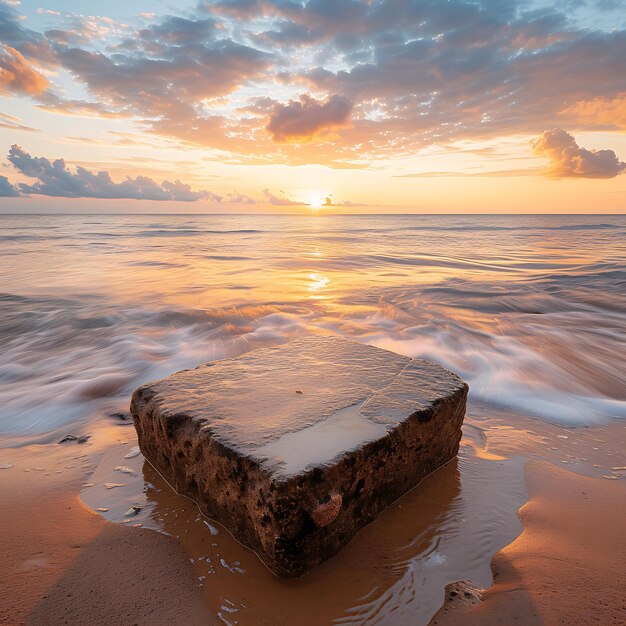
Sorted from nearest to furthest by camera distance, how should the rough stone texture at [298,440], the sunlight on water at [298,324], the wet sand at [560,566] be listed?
the wet sand at [560,566]
the rough stone texture at [298,440]
the sunlight on water at [298,324]

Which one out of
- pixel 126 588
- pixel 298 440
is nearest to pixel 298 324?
pixel 298 440

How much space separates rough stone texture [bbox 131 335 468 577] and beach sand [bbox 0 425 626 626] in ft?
0.37

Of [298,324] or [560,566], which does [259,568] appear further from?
[298,324]

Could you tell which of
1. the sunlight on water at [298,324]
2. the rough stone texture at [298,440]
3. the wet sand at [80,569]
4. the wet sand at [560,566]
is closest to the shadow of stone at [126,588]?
the wet sand at [80,569]

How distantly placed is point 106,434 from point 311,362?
1385mm

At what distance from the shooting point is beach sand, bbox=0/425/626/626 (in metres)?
1.32

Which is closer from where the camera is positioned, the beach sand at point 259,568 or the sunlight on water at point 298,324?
the beach sand at point 259,568

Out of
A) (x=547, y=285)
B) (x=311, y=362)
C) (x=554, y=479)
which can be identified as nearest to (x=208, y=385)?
(x=311, y=362)

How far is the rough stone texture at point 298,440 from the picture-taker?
141cm

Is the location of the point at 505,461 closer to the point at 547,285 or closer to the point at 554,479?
the point at 554,479

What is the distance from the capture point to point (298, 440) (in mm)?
1605

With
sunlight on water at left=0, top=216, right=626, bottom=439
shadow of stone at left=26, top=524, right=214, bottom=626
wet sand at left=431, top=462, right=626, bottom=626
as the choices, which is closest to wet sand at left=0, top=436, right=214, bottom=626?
shadow of stone at left=26, top=524, right=214, bottom=626

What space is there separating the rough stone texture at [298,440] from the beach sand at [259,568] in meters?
0.11

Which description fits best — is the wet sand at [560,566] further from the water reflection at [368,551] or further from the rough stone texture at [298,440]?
the rough stone texture at [298,440]
